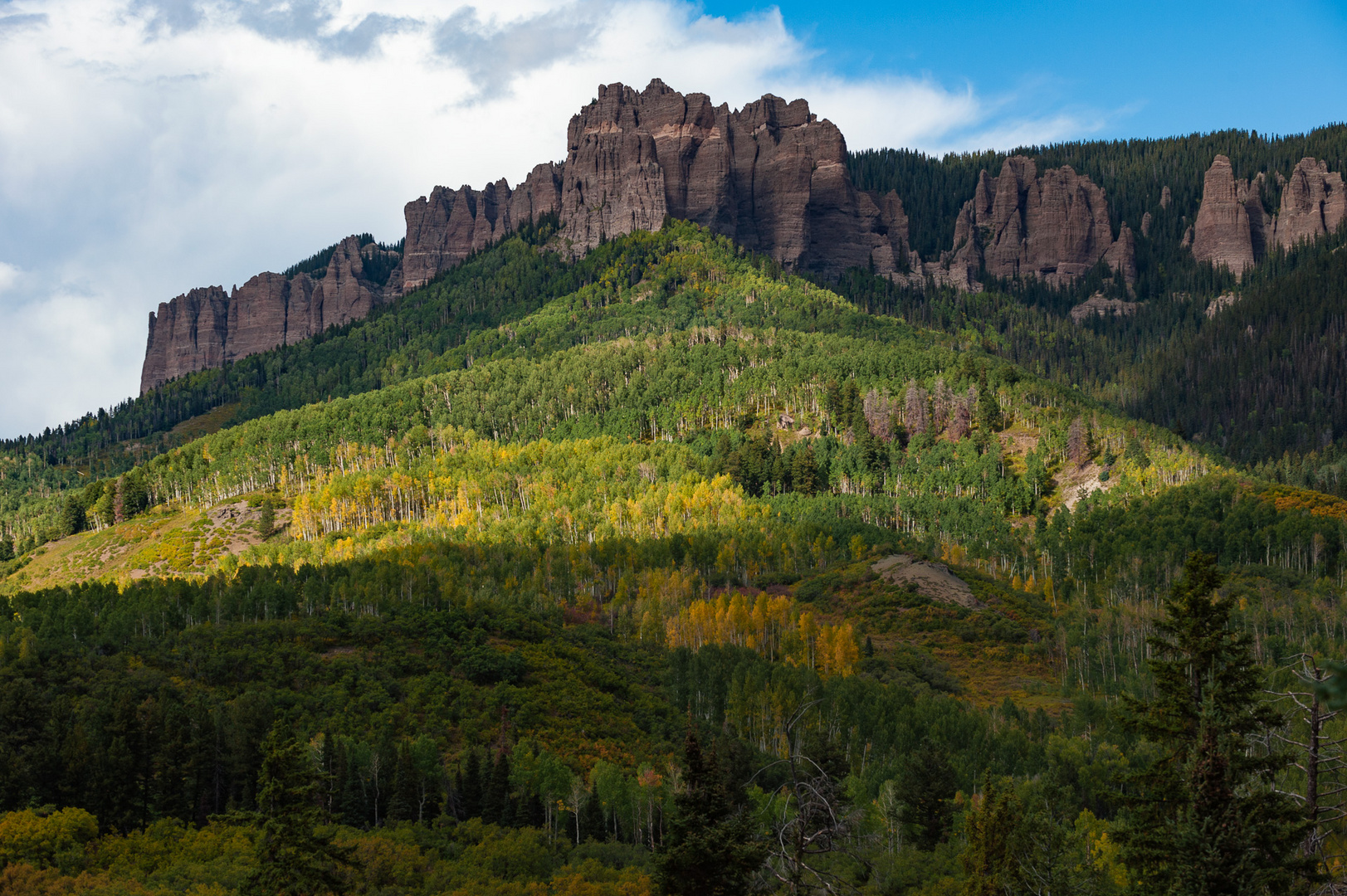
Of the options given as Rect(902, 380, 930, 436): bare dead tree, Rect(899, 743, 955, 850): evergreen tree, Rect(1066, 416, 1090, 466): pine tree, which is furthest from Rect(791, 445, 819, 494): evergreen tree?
Rect(899, 743, 955, 850): evergreen tree

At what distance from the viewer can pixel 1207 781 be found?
3030 cm

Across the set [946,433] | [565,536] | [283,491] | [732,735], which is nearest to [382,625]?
[732,735]

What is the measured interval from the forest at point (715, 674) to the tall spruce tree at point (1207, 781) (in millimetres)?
119

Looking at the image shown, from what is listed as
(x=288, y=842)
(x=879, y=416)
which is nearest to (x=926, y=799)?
(x=288, y=842)

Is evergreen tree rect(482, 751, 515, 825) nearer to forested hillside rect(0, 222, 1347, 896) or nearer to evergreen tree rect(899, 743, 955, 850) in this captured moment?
forested hillside rect(0, 222, 1347, 896)

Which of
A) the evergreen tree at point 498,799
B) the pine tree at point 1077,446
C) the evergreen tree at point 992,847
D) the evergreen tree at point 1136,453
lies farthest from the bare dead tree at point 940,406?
the evergreen tree at point 992,847

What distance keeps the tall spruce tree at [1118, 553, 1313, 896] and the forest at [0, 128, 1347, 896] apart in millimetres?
119

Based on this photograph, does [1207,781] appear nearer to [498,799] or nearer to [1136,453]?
[498,799]

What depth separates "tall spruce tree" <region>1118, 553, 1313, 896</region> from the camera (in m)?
29.2

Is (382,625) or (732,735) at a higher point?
(382,625)

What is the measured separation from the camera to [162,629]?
364ft

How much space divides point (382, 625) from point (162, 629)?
22345 mm

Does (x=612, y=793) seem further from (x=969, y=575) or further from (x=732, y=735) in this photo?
(x=969, y=575)

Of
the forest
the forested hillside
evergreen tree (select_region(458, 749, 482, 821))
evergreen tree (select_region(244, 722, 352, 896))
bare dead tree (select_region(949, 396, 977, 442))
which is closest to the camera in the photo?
the forest
